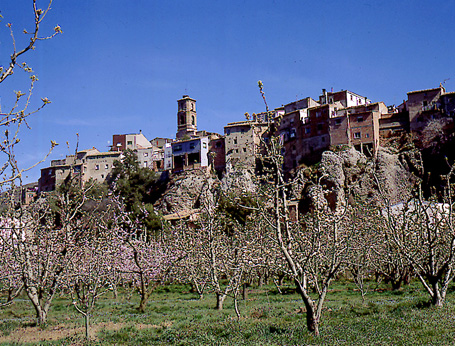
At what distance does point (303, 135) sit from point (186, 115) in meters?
63.5

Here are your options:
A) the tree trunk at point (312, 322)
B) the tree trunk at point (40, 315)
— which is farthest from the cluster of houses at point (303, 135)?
the tree trunk at point (312, 322)

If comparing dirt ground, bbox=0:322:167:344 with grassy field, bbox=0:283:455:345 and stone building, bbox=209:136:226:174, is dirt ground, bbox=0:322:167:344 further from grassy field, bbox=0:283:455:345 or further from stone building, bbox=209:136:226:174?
stone building, bbox=209:136:226:174

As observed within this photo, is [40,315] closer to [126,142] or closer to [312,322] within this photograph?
[312,322]

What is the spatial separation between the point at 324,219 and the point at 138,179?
9816 centimetres

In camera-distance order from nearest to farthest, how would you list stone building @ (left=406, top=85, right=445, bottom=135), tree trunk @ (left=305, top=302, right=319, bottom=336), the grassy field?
1. the grassy field
2. tree trunk @ (left=305, top=302, right=319, bottom=336)
3. stone building @ (left=406, top=85, right=445, bottom=135)

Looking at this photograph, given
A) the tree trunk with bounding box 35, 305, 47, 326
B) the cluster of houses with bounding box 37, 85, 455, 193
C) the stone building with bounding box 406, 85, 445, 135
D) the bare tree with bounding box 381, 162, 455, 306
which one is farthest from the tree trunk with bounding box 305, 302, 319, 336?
the stone building with bounding box 406, 85, 445, 135

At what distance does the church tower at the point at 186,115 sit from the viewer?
15425cm

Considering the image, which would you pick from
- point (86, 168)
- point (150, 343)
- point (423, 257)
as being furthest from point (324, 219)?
point (86, 168)

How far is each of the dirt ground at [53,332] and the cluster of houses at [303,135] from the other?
54942 mm

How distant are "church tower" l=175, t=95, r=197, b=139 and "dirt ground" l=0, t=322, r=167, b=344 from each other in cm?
13202

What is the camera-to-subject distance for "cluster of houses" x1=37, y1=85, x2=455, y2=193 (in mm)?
90625

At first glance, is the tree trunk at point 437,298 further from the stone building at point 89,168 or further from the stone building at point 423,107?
the stone building at point 89,168

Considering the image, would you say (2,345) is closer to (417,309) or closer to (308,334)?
(308,334)

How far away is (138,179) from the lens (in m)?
112
